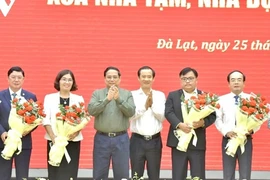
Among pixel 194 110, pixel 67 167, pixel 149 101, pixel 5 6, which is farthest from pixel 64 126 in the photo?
pixel 5 6

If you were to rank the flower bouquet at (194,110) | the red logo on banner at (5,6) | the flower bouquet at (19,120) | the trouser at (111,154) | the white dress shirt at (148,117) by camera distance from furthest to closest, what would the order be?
the red logo on banner at (5,6) < the white dress shirt at (148,117) < the trouser at (111,154) < the flower bouquet at (194,110) < the flower bouquet at (19,120)

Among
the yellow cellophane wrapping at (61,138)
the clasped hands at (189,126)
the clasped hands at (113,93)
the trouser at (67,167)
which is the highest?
the clasped hands at (113,93)

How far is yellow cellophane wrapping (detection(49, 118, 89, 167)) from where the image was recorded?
530cm

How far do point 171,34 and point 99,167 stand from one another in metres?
1.64

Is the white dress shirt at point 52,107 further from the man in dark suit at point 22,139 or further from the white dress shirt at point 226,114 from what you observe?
the white dress shirt at point 226,114

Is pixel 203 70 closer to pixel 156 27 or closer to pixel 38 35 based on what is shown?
pixel 156 27

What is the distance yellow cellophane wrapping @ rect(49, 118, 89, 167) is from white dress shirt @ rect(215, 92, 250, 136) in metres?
1.18

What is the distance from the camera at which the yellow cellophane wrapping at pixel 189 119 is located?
5340mm

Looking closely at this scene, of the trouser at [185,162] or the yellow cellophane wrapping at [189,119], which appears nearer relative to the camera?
the yellow cellophane wrapping at [189,119]

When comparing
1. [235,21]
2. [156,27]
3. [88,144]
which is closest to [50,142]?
[88,144]

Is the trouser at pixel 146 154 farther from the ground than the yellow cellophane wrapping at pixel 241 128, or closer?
closer

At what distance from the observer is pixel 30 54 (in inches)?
251

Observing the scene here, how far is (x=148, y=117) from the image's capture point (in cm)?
568

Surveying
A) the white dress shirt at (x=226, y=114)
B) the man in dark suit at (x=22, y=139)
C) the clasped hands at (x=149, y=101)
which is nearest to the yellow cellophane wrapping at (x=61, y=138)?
the man in dark suit at (x=22, y=139)
